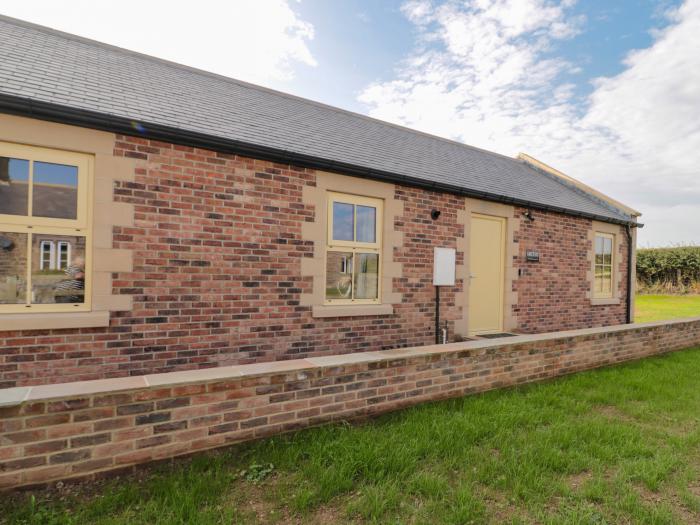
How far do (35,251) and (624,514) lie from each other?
5823 mm

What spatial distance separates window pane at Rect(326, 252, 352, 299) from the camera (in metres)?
5.79

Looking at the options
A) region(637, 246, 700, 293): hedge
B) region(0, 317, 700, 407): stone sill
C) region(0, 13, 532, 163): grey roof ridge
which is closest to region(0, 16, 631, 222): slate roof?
region(0, 13, 532, 163): grey roof ridge

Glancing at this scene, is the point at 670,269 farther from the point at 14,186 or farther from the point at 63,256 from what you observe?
the point at 14,186

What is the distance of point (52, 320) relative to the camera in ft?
13.0

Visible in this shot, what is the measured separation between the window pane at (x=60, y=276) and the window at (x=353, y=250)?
3.15m

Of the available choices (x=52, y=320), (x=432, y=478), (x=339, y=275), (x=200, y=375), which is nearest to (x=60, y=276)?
(x=52, y=320)

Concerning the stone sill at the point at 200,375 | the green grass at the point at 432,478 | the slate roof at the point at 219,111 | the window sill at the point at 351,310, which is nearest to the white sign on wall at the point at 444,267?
the window sill at the point at 351,310

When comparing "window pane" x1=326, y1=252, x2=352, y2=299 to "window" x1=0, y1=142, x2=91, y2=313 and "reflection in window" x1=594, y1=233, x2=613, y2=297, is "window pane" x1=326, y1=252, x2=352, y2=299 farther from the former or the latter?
"reflection in window" x1=594, y1=233, x2=613, y2=297

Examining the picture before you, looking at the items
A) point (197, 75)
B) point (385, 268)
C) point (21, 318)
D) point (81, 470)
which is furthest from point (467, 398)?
point (197, 75)

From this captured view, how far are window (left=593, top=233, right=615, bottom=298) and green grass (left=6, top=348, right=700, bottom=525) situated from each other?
6.40 m

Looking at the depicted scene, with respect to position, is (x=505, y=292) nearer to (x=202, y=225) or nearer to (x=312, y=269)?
(x=312, y=269)

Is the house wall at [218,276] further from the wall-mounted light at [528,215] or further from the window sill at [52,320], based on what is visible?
the wall-mounted light at [528,215]

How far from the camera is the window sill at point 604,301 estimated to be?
30.8ft

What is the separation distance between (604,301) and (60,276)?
11346mm
